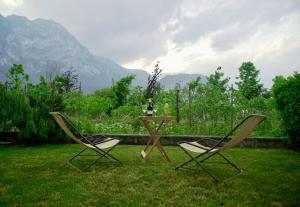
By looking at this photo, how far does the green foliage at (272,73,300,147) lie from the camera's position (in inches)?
203

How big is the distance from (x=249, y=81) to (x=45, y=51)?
15106 centimetres

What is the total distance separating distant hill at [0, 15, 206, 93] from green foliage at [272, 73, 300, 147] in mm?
121172

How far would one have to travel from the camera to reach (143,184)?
10.6ft

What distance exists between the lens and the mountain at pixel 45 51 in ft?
448

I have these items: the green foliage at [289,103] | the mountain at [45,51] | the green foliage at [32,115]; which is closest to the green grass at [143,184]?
the green foliage at [289,103]

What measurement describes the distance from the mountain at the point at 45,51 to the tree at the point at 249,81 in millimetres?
99765

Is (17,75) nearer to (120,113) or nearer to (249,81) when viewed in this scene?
(120,113)

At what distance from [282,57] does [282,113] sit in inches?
159

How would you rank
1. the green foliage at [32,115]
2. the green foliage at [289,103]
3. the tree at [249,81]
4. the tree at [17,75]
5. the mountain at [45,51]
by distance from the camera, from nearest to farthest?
the green foliage at [289,103]
the green foliage at [32,115]
the tree at [17,75]
the tree at [249,81]
the mountain at [45,51]

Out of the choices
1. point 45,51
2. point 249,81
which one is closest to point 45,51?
point 45,51

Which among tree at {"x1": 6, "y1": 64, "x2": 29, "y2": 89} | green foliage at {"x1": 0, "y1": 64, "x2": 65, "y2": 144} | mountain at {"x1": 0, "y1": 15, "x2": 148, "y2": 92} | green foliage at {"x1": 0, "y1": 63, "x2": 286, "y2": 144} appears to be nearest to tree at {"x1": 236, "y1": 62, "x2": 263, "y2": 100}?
green foliage at {"x1": 0, "y1": 63, "x2": 286, "y2": 144}

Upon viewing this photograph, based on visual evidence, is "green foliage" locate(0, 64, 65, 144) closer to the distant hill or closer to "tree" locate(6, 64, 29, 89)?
"tree" locate(6, 64, 29, 89)

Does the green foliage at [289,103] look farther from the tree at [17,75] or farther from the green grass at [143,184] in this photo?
the tree at [17,75]

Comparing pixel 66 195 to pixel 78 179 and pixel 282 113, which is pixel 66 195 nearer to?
pixel 78 179
